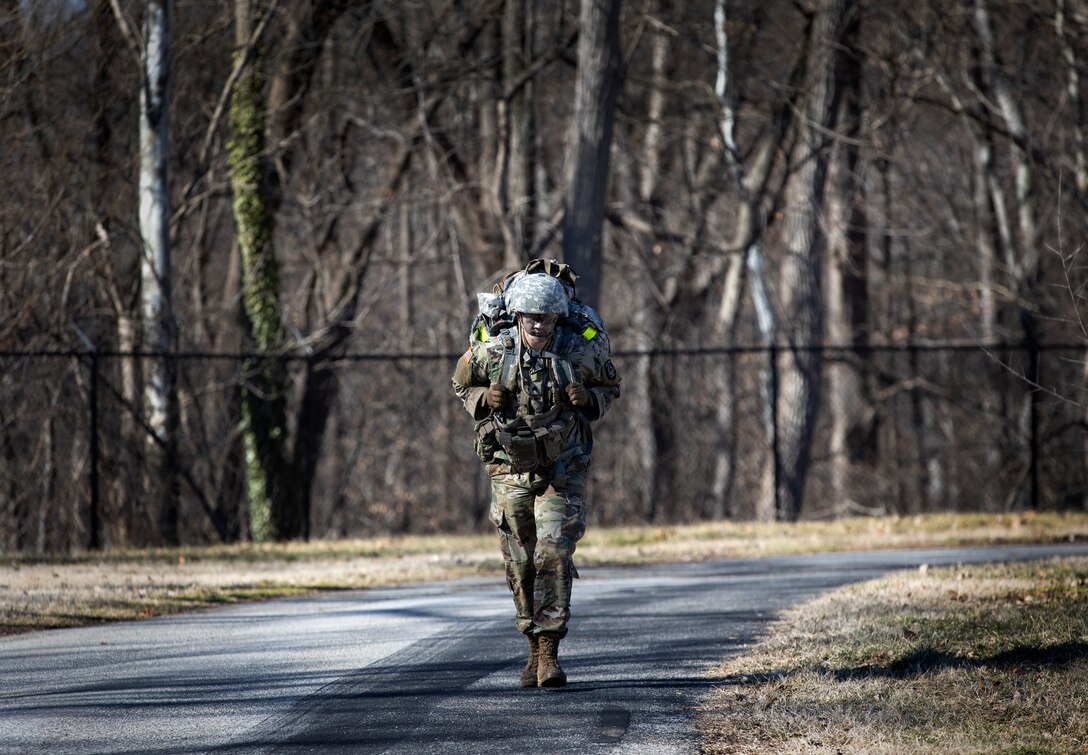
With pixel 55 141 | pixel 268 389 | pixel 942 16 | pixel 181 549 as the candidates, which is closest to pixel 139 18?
pixel 55 141

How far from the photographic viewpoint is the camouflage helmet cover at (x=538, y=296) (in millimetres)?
6887

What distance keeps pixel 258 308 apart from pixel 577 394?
12634 mm

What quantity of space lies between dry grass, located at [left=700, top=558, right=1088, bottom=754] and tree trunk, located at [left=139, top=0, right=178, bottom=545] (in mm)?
9528

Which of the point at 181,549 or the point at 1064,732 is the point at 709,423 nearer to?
the point at 181,549

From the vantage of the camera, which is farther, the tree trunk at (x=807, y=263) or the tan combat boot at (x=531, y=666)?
the tree trunk at (x=807, y=263)

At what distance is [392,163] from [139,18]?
17.8ft

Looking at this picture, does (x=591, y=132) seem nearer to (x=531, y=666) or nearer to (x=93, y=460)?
(x=93, y=460)

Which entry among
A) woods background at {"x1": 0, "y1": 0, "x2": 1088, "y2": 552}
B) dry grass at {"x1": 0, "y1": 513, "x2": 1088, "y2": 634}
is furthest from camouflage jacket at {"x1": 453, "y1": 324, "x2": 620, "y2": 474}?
woods background at {"x1": 0, "y1": 0, "x2": 1088, "y2": 552}

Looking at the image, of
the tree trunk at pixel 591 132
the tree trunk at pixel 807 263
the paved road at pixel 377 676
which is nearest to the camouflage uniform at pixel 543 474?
the paved road at pixel 377 676

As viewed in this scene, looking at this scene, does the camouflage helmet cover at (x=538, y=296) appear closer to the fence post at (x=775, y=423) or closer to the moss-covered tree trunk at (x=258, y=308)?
the fence post at (x=775, y=423)

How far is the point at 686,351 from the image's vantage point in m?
17.5

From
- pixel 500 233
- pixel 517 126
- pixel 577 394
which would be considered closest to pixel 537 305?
pixel 577 394

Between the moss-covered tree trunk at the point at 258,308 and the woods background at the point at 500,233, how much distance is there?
51 millimetres

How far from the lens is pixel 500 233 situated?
73.9 feet
